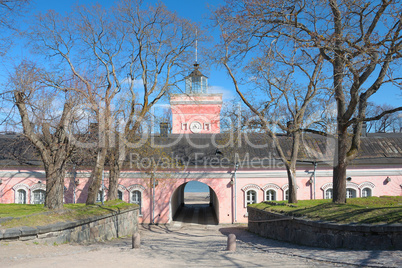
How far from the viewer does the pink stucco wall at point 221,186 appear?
23516 millimetres

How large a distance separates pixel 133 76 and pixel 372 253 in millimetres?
14528

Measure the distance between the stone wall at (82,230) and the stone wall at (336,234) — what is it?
21.8ft

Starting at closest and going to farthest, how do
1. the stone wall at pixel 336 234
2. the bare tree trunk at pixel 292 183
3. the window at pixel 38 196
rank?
the stone wall at pixel 336 234, the bare tree trunk at pixel 292 183, the window at pixel 38 196

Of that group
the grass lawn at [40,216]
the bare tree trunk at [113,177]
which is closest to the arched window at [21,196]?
the bare tree trunk at [113,177]

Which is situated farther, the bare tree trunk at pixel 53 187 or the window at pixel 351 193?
the window at pixel 351 193

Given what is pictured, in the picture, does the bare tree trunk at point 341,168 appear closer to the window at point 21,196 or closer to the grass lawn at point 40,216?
the grass lawn at point 40,216

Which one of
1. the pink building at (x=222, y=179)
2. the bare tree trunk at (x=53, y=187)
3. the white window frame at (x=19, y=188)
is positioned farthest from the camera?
the pink building at (x=222, y=179)

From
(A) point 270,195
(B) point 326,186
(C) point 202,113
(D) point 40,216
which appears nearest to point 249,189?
(A) point 270,195

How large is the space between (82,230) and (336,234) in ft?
25.8

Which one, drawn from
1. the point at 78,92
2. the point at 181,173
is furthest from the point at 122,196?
the point at 78,92

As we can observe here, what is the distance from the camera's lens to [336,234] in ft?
31.0

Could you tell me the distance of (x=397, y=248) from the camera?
8.23 metres

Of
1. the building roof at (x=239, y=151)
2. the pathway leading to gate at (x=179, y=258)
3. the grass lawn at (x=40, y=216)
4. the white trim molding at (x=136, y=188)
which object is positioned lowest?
the pathway leading to gate at (x=179, y=258)

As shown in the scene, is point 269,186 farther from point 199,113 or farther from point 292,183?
point 199,113
